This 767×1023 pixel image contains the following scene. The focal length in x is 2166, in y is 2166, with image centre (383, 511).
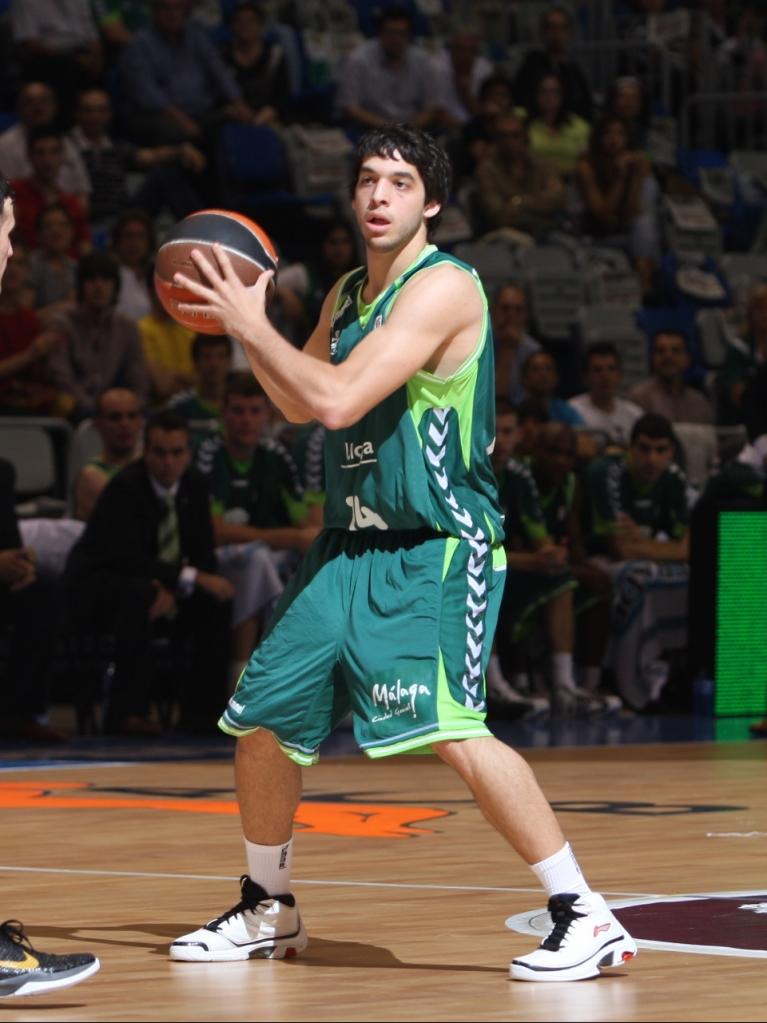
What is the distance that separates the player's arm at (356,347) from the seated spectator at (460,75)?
40.3ft

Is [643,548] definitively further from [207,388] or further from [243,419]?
[207,388]

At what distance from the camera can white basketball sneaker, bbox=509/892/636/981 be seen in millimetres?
4332

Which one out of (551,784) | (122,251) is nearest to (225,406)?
(122,251)

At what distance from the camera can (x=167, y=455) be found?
35.1ft

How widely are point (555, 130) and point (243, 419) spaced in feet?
21.9

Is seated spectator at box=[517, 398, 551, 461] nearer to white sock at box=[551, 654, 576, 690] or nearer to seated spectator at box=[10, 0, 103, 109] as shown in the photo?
white sock at box=[551, 654, 576, 690]

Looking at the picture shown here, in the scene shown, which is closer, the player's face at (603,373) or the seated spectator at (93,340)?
the seated spectator at (93,340)

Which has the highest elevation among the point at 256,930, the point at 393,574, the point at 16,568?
the point at 393,574

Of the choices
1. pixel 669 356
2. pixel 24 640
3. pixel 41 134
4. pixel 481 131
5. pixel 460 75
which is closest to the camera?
pixel 24 640

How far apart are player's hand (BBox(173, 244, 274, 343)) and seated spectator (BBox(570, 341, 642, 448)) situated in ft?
29.5

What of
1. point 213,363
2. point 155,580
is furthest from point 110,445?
point 213,363

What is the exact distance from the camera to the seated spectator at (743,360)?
46.7 feet

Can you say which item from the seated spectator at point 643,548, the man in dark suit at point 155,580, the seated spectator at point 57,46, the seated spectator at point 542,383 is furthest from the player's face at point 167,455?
the seated spectator at point 57,46

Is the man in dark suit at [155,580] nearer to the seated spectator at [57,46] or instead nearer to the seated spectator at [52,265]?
the seated spectator at [52,265]
